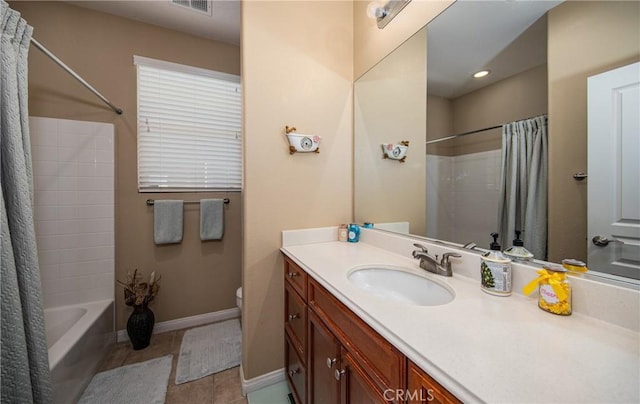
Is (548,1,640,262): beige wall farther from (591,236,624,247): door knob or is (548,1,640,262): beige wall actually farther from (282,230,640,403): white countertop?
(282,230,640,403): white countertop

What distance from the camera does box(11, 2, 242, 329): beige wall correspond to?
5.55ft

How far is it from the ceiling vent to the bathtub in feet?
7.59

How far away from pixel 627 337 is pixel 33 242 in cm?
195

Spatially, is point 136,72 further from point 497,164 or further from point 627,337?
point 627,337

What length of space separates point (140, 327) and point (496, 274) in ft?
7.41

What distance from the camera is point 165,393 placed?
1.35 m

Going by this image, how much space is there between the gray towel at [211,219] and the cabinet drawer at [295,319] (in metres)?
1.02

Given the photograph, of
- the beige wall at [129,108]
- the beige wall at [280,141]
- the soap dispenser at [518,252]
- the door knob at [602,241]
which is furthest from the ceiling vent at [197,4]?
the door knob at [602,241]

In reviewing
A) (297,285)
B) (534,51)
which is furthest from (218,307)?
(534,51)

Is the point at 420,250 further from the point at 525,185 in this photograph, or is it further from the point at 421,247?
the point at 525,185

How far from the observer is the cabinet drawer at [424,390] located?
43cm

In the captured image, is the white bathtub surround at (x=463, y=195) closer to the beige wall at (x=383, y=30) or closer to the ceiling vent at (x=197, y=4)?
the beige wall at (x=383, y=30)

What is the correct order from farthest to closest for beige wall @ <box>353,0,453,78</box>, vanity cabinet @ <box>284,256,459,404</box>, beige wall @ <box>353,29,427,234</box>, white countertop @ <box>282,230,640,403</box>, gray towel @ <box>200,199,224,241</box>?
gray towel @ <box>200,199,224,241</box>
beige wall @ <box>353,29,427,234</box>
beige wall @ <box>353,0,453,78</box>
vanity cabinet @ <box>284,256,459,404</box>
white countertop @ <box>282,230,640,403</box>

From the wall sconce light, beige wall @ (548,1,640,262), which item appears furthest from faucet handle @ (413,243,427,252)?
the wall sconce light
